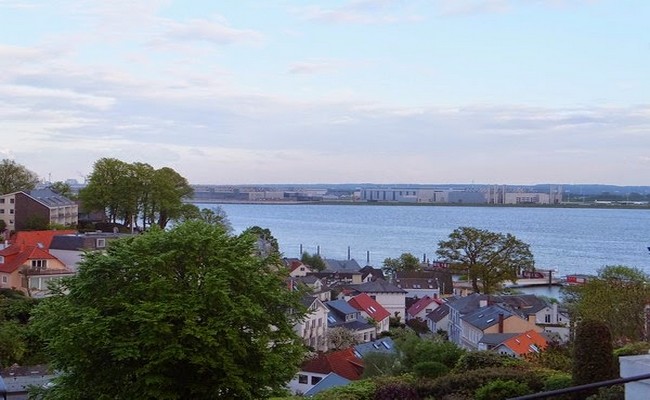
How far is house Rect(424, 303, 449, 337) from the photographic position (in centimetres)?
4547

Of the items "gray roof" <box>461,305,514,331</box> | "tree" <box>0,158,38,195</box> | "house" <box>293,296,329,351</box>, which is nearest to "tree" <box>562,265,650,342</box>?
"gray roof" <box>461,305,514,331</box>

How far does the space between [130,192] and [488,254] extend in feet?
81.9

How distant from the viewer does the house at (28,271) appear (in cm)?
3794

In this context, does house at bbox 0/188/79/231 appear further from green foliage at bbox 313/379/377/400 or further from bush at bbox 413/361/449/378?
green foliage at bbox 313/379/377/400

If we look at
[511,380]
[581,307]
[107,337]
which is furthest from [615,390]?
[581,307]

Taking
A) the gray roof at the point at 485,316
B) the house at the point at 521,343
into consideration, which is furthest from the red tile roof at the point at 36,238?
the house at the point at 521,343

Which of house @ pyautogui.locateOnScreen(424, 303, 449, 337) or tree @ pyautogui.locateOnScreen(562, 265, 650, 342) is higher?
tree @ pyautogui.locateOnScreen(562, 265, 650, 342)

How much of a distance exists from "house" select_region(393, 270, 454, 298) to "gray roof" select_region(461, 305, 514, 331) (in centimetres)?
2116

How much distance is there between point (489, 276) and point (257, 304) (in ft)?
124

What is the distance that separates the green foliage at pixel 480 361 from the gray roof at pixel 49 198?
155ft

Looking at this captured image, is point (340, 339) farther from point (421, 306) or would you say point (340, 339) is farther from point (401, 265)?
point (401, 265)

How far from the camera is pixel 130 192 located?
5566cm

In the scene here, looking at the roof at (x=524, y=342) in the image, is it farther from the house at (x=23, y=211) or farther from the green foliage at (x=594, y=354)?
the house at (x=23, y=211)

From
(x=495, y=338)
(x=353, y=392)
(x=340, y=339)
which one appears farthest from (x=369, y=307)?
(x=353, y=392)
